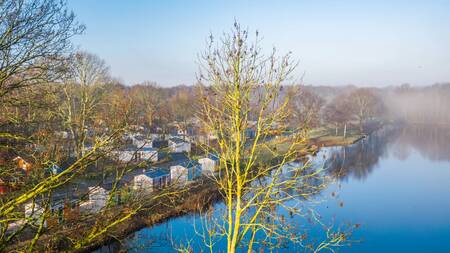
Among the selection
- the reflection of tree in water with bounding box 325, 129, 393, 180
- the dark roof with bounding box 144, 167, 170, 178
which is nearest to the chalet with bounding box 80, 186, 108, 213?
the dark roof with bounding box 144, 167, 170, 178

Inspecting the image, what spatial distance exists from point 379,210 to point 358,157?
1677 cm

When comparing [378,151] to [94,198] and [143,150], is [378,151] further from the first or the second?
[94,198]

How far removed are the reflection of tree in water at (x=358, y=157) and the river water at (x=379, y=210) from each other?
10 cm

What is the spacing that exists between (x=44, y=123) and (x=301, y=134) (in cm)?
662

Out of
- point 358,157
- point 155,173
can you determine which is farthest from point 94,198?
point 358,157

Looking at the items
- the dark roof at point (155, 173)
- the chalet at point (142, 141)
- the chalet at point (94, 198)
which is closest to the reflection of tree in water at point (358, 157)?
the dark roof at point (155, 173)

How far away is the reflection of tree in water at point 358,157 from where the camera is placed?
29.5 meters

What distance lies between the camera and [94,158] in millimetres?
4637

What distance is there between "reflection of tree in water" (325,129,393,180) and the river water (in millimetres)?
105

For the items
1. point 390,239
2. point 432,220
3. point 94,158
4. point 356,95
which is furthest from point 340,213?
point 356,95

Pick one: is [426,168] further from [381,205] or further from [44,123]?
[44,123]

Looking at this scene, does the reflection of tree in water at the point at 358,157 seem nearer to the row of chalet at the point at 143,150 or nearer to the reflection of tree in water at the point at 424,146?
the reflection of tree in water at the point at 424,146

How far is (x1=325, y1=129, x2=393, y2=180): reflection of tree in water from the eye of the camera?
29.5 m

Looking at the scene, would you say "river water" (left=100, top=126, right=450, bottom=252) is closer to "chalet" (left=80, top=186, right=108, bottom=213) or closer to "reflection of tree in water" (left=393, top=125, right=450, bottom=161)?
"reflection of tree in water" (left=393, top=125, right=450, bottom=161)
